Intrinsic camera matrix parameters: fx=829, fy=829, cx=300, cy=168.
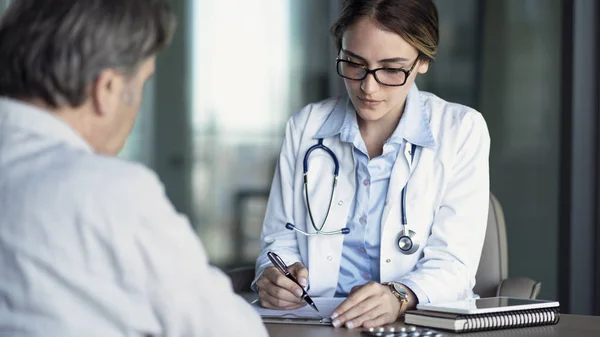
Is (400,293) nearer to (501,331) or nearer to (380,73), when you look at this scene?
(501,331)

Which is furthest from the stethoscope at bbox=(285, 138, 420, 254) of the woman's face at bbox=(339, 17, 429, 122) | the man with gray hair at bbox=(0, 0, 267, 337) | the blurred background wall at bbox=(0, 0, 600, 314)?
the blurred background wall at bbox=(0, 0, 600, 314)

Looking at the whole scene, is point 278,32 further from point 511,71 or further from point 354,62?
point 354,62

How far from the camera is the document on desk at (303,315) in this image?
1640 millimetres

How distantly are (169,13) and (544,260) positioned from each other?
9.66 ft

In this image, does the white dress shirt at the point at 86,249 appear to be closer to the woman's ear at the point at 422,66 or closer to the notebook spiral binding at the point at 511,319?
the notebook spiral binding at the point at 511,319

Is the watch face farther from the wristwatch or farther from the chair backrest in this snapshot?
the chair backrest

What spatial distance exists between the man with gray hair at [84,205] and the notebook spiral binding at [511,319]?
557mm

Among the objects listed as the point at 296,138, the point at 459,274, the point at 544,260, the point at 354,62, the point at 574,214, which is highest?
the point at 354,62

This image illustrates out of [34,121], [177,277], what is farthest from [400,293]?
[34,121]

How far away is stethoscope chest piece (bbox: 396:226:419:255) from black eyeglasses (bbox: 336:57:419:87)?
358mm

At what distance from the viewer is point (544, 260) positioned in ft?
12.3

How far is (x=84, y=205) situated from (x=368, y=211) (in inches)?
47.3

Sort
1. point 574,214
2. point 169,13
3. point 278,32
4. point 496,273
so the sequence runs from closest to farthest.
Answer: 1. point 169,13
2. point 496,273
3. point 574,214
4. point 278,32

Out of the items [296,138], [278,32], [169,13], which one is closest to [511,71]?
[278,32]
